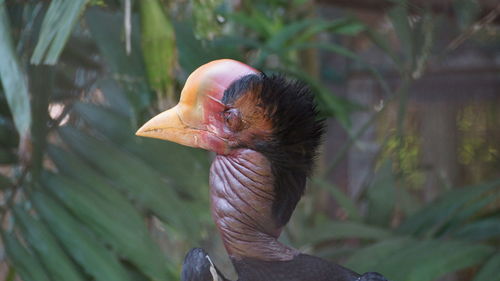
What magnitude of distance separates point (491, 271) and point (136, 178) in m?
0.48

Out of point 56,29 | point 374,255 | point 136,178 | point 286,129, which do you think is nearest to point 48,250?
point 136,178

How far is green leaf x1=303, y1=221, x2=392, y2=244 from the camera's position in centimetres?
113

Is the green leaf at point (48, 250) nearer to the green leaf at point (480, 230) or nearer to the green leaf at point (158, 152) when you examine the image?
the green leaf at point (158, 152)

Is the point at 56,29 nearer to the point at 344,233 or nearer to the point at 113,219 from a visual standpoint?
the point at 113,219

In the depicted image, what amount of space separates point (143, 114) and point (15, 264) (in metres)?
0.23

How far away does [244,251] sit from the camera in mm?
500

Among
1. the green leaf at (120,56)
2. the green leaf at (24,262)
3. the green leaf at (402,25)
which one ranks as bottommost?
the green leaf at (24,262)

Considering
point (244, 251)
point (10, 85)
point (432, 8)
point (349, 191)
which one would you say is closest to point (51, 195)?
point (10, 85)

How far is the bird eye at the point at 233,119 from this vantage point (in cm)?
48

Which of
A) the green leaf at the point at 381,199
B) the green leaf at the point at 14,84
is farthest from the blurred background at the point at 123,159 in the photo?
the green leaf at the point at 381,199

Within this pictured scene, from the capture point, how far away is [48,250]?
2.25ft

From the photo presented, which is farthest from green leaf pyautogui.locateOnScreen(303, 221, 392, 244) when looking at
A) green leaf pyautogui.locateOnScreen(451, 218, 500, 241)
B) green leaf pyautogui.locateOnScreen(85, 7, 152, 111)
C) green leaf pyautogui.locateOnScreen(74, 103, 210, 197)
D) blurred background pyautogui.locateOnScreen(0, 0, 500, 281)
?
green leaf pyautogui.locateOnScreen(85, 7, 152, 111)

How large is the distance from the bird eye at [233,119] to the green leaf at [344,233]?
2.22 ft

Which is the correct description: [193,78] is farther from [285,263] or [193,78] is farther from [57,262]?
[57,262]
